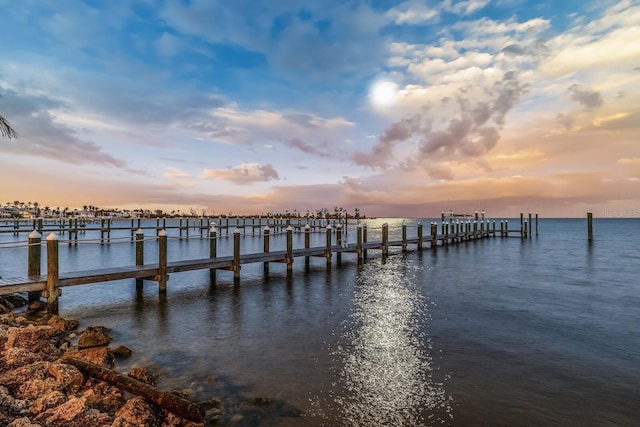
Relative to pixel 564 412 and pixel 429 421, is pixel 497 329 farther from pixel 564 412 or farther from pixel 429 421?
pixel 429 421

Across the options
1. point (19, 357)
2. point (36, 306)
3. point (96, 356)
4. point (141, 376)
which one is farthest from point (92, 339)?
point (36, 306)

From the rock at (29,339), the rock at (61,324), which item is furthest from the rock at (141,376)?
the rock at (61,324)

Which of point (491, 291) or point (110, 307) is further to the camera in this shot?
point (491, 291)

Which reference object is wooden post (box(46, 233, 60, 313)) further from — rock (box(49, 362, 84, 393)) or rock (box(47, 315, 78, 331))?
rock (box(49, 362, 84, 393))

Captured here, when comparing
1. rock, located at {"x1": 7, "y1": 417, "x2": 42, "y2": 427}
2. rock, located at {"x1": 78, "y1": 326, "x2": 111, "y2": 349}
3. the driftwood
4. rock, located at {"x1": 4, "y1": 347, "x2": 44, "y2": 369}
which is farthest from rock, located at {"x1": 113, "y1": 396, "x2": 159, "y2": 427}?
rock, located at {"x1": 78, "y1": 326, "x2": 111, "y2": 349}

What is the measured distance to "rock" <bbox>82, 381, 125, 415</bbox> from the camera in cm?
496

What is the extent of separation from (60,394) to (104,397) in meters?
0.54

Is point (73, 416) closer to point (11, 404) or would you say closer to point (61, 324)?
point (11, 404)

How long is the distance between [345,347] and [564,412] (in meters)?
4.29

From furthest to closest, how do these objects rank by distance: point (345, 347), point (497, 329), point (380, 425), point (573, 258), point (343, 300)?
point (573, 258), point (343, 300), point (497, 329), point (345, 347), point (380, 425)

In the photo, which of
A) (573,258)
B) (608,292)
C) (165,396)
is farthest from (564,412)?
(573,258)

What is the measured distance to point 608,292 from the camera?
16.5 meters

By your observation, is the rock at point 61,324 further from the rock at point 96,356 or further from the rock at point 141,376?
the rock at point 141,376

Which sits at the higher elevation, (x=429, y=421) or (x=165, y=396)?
(x=165, y=396)
